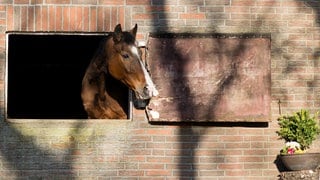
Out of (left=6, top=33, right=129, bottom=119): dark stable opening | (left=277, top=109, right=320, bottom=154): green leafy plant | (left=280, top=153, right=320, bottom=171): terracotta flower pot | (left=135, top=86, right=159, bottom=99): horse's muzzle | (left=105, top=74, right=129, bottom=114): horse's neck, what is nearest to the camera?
(left=135, top=86, right=159, bottom=99): horse's muzzle

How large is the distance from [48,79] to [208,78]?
4.24 m

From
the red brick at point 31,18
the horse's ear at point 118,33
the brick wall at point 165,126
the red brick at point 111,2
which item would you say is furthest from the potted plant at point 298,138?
the red brick at point 31,18

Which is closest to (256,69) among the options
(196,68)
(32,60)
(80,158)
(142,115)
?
(196,68)

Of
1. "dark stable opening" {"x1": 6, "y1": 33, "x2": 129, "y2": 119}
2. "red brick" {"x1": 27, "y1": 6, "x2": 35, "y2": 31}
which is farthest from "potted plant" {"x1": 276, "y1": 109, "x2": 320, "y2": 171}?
"dark stable opening" {"x1": 6, "y1": 33, "x2": 129, "y2": 119}

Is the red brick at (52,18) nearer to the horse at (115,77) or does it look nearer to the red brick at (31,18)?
the red brick at (31,18)

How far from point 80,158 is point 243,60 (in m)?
1.94

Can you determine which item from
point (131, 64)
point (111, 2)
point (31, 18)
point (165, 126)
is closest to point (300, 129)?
point (165, 126)

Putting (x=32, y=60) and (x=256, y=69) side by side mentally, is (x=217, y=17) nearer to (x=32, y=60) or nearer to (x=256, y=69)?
(x=256, y=69)

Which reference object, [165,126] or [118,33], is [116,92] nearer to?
[165,126]

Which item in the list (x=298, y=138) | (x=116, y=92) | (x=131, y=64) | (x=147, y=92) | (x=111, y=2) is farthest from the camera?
(x=116, y=92)

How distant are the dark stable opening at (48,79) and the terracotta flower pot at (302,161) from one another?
12.3 ft

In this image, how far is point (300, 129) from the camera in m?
7.46

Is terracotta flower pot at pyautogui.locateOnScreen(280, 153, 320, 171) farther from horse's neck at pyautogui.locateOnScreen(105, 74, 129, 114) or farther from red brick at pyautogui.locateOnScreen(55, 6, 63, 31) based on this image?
red brick at pyautogui.locateOnScreen(55, 6, 63, 31)

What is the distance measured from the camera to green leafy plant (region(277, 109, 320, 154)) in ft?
24.4
